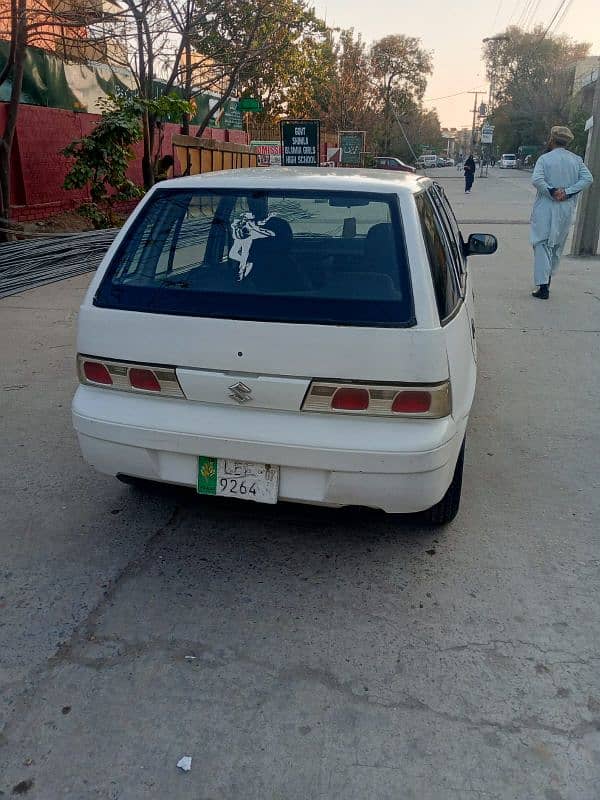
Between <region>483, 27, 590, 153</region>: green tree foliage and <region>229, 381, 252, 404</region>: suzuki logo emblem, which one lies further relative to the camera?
<region>483, 27, 590, 153</region>: green tree foliage

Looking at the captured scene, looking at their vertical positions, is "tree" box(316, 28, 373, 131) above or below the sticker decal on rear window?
above

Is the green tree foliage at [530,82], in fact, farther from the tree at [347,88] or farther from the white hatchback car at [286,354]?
the white hatchback car at [286,354]

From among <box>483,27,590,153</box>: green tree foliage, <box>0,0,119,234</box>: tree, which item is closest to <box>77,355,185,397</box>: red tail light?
<box>0,0,119,234</box>: tree

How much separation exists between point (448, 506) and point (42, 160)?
1228 cm

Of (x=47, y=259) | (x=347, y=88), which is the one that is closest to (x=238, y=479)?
(x=47, y=259)

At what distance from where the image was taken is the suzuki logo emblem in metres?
2.89

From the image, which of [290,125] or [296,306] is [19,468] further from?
[290,125]

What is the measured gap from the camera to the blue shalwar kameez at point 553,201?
8.12 m

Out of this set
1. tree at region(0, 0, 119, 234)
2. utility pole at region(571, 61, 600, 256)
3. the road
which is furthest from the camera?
utility pole at region(571, 61, 600, 256)

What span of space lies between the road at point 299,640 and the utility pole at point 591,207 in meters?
8.57

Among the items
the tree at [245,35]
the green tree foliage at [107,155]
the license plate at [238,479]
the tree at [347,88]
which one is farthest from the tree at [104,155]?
the tree at [347,88]

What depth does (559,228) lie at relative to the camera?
8367 millimetres

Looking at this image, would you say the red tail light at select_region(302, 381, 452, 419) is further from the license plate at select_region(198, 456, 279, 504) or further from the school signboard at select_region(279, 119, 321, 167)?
the school signboard at select_region(279, 119, 321, 167)

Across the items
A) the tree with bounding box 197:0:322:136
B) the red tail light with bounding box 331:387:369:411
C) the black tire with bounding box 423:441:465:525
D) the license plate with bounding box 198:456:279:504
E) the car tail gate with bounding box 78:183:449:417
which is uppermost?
the tree with bounding box 197:0:322:136
